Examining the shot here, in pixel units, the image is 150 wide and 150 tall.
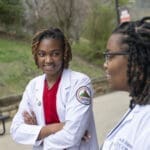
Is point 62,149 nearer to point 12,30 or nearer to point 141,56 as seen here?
point 141,56

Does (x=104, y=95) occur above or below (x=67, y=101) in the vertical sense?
below

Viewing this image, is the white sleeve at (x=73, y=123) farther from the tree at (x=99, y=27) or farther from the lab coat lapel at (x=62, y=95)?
the tree at (x=99, y=27)

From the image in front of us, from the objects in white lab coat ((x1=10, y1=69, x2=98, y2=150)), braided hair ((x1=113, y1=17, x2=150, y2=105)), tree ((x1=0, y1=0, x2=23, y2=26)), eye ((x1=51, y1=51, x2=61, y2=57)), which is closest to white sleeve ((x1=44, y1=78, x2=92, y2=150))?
white lab coat ((x1=10, y1=69, x2=98, y2=150))

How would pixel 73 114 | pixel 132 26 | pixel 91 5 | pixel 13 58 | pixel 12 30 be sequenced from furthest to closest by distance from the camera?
pixel 91 5 < pixel 12 30 < pixel 13 58 < pixel 73 114 < pixel 132 26

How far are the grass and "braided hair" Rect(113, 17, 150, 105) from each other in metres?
8.78

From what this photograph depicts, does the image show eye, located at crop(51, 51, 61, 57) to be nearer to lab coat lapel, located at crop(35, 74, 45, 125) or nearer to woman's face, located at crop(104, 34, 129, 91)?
lab coat lapel, located at crop(35, 74, 45, 125)

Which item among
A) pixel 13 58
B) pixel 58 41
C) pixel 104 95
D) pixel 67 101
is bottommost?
pixel 104 95

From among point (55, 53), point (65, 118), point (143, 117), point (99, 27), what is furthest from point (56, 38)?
point (99, 27)

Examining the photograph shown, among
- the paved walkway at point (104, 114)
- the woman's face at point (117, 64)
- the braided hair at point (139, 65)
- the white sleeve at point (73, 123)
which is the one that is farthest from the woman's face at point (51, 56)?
the paved walkway at point (104, 114)

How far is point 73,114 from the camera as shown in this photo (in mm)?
2646

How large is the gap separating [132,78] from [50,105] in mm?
1000

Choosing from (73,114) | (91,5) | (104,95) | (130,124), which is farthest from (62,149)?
(91,5)

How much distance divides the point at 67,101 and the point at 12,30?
523 inches

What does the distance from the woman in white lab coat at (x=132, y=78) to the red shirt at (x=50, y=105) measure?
2.64 ft
